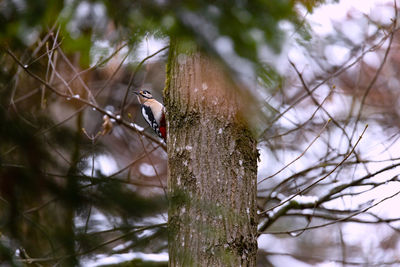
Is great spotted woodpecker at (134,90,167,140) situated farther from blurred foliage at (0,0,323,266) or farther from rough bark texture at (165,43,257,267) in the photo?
blurred foliage at (0,0,323,266)

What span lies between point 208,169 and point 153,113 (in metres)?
2.74

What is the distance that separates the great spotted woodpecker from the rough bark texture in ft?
6.28

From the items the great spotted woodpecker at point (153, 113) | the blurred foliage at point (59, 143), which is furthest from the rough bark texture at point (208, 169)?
the great spotted woodpecker at point (153, 113)

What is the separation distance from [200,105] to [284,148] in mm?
2081

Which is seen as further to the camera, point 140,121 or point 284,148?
point 140,121

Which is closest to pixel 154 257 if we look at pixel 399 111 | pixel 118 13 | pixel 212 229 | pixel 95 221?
pixel 212 229

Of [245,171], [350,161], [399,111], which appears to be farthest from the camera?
[399,111]

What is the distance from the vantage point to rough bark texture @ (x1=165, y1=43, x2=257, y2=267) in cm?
203

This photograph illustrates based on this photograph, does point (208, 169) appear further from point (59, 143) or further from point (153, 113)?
point (153, 113)

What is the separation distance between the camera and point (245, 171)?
85.4 inches

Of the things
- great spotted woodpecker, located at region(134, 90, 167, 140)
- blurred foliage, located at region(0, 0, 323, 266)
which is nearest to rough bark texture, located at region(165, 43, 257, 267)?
blurred foliage, located at region(0, 0, 323, 266)

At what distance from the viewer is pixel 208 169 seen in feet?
6.98

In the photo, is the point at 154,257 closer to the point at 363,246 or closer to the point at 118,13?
the point at 118,13

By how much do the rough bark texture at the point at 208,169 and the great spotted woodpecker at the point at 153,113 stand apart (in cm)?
192
